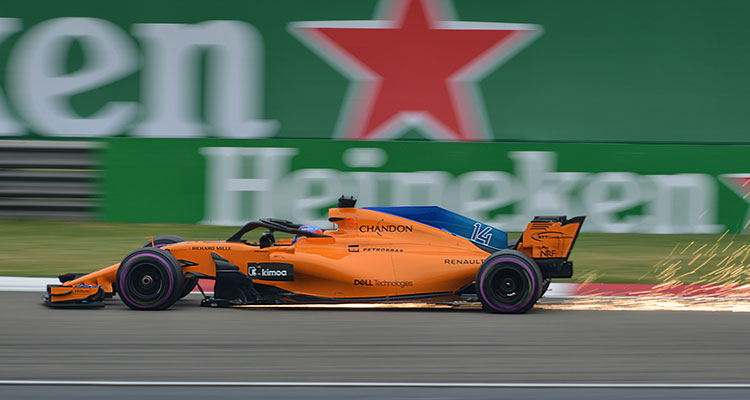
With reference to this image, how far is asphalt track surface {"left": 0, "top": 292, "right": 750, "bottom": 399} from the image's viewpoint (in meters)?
5.94

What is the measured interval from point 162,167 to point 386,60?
4.18 metres

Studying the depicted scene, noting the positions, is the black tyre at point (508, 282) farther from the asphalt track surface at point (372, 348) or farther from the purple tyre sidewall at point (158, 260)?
the purple tyre sidewall at point (158, 260)

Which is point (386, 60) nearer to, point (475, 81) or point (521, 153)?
point (475, 81)

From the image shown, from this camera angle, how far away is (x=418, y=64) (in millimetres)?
16078

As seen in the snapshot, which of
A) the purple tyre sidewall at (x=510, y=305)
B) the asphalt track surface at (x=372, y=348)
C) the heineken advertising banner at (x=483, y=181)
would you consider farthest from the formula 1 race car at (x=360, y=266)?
the heineken advertising banner at (x=483, y=181)

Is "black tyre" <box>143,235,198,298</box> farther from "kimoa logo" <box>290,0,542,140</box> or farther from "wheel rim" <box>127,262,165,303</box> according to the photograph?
"kimoa logo" <box>290,0,542,140</box>

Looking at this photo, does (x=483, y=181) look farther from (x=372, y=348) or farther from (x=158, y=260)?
(x=372, y=348)

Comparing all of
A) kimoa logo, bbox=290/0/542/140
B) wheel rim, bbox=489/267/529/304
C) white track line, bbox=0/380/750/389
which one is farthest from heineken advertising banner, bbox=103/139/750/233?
white track line, bbox=0/380/750/389

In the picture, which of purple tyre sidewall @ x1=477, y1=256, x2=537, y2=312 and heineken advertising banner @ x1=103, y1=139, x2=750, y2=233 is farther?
heineken advertising banner @ x1=103, y1=139, x2=750, y2=233

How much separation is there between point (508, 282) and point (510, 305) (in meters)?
0.21

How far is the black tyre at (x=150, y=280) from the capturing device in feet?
27.7

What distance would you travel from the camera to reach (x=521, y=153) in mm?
15594

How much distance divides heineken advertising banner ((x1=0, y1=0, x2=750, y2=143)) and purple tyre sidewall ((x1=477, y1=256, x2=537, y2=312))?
7.87 m

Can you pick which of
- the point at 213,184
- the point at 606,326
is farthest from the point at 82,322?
the point at 213,184
